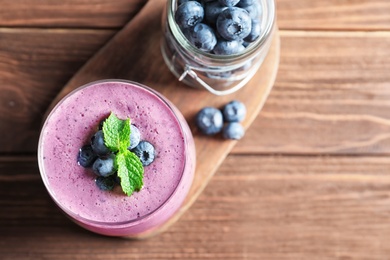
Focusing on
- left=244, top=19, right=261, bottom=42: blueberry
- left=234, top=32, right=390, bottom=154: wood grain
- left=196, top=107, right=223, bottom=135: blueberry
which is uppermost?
left=244, top=19, right=261, bottom=42: blueberry

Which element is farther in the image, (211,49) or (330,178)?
(330,178)

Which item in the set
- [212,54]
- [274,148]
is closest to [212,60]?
[212,54]

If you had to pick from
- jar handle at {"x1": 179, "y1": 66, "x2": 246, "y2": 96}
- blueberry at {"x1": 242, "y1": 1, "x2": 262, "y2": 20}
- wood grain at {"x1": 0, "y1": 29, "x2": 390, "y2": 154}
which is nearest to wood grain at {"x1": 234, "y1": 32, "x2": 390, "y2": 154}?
wood grain at {"x1": 0, "y1": 29, "x2": 390, "y2": 154}

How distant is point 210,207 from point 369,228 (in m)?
0.41

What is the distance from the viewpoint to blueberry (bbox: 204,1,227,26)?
1247mm

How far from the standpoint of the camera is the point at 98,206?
1.18 metres

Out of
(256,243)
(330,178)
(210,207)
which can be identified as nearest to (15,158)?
(210,207)

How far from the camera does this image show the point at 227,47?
1.25 metres

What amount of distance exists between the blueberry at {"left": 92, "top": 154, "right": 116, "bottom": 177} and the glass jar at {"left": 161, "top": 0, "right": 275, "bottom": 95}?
0.29m

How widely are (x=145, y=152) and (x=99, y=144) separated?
9 cm

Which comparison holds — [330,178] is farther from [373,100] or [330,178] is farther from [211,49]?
[211,49]

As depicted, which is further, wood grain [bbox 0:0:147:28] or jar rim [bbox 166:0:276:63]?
wood grain [bbox 0:0:147:28]

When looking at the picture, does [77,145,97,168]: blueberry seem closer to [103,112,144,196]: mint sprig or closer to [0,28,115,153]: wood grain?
[103,112,144,196]: mint sprig

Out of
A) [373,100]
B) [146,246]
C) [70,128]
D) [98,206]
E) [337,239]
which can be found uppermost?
[70,128]
